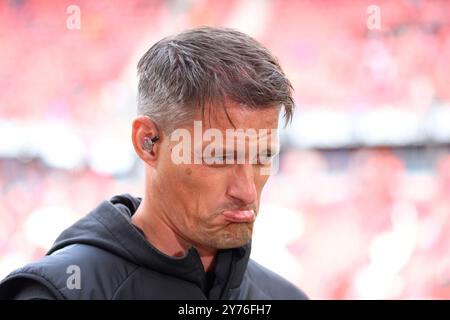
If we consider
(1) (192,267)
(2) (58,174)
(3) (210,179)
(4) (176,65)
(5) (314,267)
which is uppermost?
(4) (176,65)

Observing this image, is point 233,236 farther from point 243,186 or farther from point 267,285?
point 267,285

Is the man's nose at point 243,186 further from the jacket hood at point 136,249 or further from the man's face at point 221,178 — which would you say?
the jacket hood at point 136,249

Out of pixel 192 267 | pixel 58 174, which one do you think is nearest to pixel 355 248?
pixel 58 174

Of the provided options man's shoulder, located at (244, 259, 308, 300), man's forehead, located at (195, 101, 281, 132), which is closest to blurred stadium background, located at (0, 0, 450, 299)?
man's shoulder, located at (244, 259, 308, 300)

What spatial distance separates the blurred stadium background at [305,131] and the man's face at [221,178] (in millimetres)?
2058

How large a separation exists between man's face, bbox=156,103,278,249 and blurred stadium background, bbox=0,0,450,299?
2.06 m

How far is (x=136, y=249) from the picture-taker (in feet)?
2.71

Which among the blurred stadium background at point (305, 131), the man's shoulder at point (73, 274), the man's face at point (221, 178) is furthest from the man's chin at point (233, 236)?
the blurred stadium background at point (305, 131)

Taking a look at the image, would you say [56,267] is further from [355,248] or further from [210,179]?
[355,248]

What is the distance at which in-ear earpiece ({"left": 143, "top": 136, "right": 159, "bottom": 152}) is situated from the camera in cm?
84

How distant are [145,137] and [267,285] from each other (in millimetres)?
309

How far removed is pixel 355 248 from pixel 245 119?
2.35 meters

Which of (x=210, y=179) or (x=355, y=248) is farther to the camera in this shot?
(x=355, y=248)

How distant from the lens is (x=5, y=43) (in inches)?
126
